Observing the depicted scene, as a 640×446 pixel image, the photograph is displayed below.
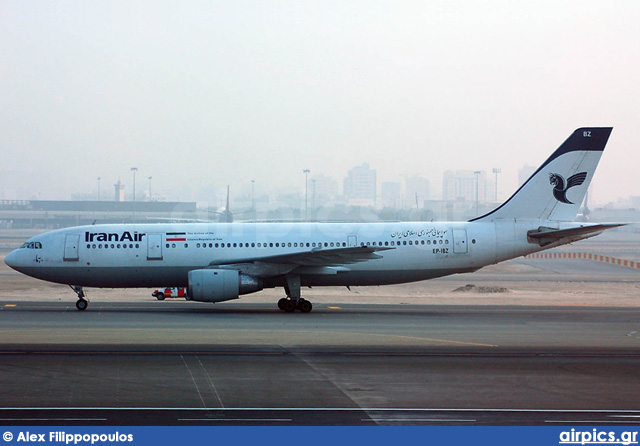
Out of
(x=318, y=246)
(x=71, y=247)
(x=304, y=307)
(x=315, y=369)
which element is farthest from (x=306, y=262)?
(x=315, y=369)

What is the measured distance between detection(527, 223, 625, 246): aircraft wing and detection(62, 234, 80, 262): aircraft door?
64.9ft

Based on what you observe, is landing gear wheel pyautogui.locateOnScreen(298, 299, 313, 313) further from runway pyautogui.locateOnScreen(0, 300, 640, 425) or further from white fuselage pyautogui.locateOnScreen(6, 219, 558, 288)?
runway pyautogui.locateOnScreen(0, 300, 640, 425)

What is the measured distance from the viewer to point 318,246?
32.8 meters

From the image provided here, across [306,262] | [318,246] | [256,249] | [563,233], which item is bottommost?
[306,262]

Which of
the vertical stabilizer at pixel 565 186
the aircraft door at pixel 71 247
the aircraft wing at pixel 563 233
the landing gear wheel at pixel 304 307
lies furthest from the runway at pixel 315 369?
the vertical stabilizer at pixel 565 186

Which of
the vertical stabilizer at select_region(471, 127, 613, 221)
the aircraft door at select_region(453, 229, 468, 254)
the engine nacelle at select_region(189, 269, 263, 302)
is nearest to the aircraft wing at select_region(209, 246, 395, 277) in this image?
the engine nacelle at select_region(189, 269, 263, 302)

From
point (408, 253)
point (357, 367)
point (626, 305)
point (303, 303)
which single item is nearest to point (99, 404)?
point (357, 367)

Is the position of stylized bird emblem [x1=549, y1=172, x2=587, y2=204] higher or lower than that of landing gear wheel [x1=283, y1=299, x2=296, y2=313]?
higher

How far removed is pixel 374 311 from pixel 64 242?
13.7 metres

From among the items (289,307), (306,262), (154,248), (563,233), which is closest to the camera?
(306,262)

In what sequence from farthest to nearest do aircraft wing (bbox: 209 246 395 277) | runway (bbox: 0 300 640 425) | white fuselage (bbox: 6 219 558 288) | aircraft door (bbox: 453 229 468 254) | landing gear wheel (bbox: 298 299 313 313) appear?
1. aircraft door (bbox: 453 229 468 254)
2. white fuselage (bbox: 6 219 558 288)
3. landing gear wheel (bbox: 298 299 313 313)
4. aircraft wing (bbox: 209 246 395 277)
5. runway (bbox: 0 300 640 425)

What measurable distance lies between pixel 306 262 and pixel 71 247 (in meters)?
10.2

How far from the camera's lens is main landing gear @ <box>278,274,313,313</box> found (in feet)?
104

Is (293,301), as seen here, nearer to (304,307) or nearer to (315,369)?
(304,307)
